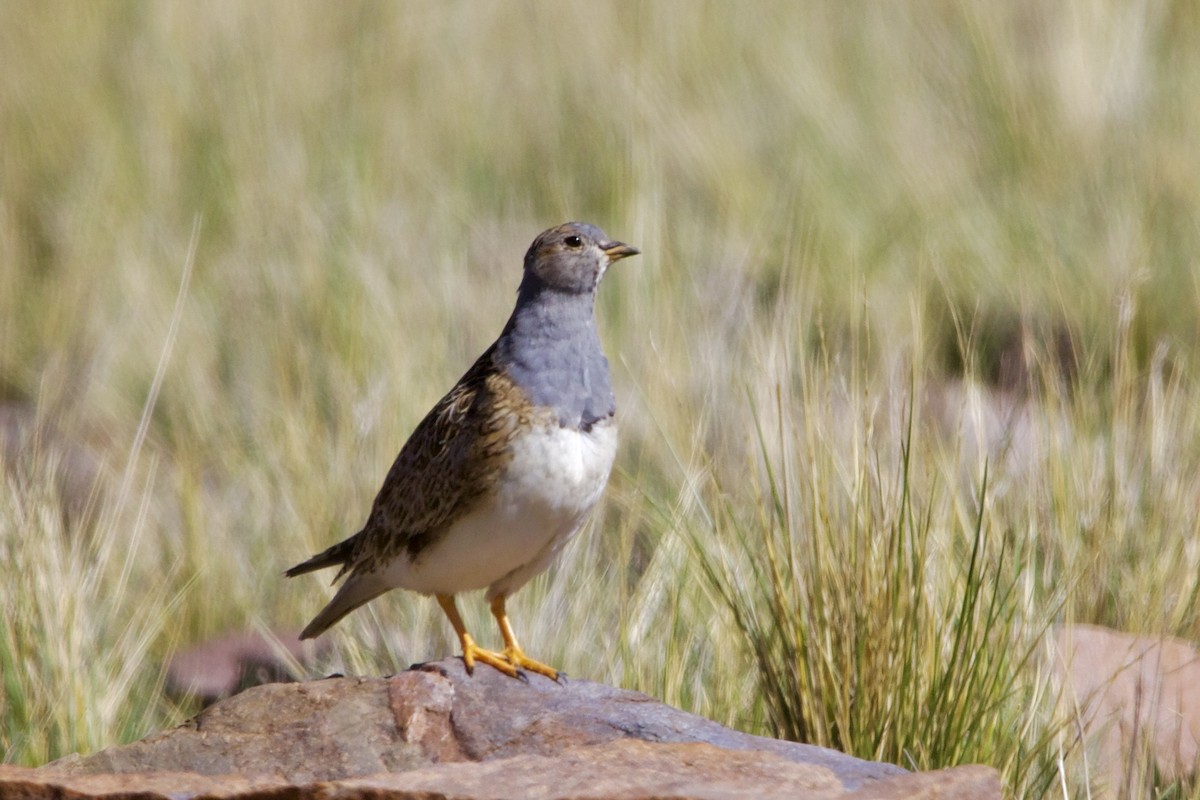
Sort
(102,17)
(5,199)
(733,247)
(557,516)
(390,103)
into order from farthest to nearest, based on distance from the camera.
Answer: (102,17) < (390,103) < (5,199) < (733,247) < (557,516)

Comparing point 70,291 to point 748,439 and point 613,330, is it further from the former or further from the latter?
point 748,439

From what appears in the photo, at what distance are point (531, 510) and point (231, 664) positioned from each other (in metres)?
1.96

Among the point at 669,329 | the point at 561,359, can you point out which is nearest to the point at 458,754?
the point at 561,359

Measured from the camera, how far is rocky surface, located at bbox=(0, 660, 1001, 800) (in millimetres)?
3498

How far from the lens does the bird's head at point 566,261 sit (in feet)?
16.6

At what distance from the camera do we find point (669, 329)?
7.08 m

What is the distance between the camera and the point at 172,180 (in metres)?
9.70

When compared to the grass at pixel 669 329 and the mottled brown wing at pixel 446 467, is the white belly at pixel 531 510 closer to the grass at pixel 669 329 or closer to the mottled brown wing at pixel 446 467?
the mottled brown wing at pixel 446 467

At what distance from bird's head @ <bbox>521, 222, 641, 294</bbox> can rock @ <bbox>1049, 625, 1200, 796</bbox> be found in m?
1.66

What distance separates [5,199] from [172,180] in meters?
0.89

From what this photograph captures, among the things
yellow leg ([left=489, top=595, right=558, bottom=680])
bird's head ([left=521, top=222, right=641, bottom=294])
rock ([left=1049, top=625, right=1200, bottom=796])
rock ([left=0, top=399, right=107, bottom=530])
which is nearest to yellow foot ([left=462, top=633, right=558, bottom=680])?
yellow leg ([left=489, top=595, right=558, bottom=680])

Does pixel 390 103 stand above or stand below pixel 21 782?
above

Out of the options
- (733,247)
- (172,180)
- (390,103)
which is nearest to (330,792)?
(733,247)

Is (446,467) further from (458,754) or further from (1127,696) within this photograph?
(1127,696)
